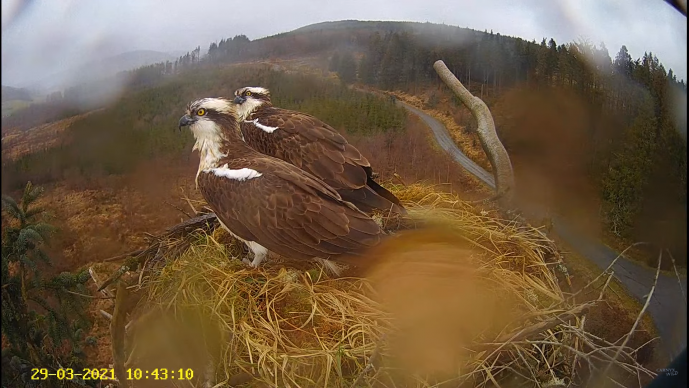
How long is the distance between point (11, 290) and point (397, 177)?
1255 mm

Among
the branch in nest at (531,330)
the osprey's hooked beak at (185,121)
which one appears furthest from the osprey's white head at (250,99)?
the branch in nest at (531,330)

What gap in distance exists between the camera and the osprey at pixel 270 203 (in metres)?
1.55

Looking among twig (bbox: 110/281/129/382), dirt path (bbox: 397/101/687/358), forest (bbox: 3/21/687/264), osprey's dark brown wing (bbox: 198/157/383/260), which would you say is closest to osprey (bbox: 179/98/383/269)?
osprey's dark brown wing (bbox: 198/157/383/260)

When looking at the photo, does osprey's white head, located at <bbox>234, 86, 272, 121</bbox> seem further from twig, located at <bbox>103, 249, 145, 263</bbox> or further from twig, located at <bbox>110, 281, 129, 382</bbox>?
twig, located at <bbox>110, 281, 129, 382</bbox>

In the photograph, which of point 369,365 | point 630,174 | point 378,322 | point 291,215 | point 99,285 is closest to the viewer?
point 369,365

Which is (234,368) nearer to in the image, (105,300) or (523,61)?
(105,300)

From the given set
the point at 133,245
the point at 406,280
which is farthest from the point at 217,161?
the point at 406,280

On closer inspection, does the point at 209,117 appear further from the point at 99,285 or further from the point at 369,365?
the point at 369,365

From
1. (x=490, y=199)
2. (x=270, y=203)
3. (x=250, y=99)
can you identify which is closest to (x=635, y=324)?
(x=490, y=199)

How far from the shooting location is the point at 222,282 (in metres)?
1.55

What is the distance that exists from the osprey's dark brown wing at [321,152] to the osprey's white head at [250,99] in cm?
3

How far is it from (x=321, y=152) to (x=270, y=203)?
327 millimetres

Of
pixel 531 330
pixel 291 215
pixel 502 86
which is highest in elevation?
pixel 502 86

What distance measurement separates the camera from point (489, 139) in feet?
5.32
